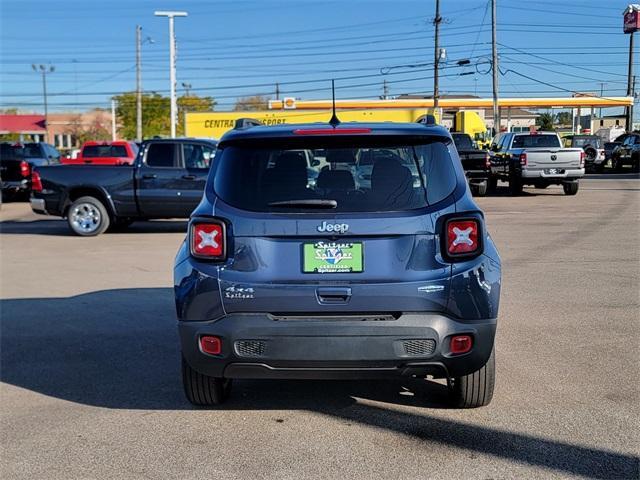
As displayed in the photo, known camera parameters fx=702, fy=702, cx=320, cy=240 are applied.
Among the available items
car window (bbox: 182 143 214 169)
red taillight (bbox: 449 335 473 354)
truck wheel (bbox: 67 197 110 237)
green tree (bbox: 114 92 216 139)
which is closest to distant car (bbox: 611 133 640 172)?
car window (bbox: 182 143 214 169)

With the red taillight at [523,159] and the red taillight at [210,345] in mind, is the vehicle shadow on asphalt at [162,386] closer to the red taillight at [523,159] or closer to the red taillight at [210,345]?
the red taillight at [210,345]

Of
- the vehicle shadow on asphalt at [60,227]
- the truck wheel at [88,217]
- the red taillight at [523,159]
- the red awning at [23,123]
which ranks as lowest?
the vehicle shadow on asphalt at [60,227]

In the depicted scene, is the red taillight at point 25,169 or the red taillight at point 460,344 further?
the red taillight at point 25,169

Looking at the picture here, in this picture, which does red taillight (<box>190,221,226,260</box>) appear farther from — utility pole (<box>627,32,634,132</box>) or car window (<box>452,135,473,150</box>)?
utility pole (<box>627,32,634,132</box>)

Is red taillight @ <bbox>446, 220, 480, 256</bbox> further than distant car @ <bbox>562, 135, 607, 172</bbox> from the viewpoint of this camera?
No

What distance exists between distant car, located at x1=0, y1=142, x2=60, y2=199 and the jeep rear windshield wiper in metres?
20.1

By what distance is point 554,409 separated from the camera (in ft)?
15.1

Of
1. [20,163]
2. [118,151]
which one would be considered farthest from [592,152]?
[20,163]

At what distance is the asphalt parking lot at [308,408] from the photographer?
388cm

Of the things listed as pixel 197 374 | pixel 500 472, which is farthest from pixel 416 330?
pixel 197 374

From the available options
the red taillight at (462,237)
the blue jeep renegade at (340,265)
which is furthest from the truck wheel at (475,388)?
the red taillight at (462,237)

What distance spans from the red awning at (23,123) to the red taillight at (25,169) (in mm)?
80402

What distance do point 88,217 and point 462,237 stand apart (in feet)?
38.6

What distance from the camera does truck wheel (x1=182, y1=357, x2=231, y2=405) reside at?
4.58 meters
